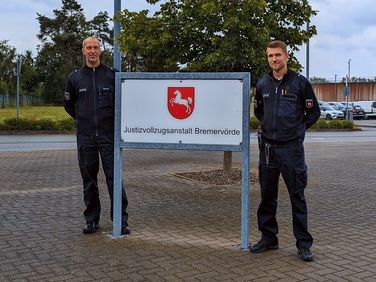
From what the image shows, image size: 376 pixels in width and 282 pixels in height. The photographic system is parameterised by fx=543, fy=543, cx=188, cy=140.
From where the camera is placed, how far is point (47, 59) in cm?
8156

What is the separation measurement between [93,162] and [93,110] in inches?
22.5

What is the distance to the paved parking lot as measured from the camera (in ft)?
15.0

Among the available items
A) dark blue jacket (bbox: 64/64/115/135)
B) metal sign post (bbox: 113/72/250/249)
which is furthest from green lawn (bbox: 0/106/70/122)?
metal sign post (bbox: 113/72/250/249)

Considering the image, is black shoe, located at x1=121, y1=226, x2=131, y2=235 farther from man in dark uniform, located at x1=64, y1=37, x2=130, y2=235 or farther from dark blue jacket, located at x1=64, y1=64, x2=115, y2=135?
dark blue jacket, located at x1=64, y1=64, x2=115, y2=135

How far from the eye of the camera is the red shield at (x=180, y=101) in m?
5.46

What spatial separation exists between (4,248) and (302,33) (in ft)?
21.1

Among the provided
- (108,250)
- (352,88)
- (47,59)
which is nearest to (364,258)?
(108,250)

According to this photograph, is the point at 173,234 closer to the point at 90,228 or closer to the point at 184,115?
the point at 90,228

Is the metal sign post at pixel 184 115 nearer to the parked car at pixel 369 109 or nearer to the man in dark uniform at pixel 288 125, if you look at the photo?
the man in dark uniform at pixel 288 125

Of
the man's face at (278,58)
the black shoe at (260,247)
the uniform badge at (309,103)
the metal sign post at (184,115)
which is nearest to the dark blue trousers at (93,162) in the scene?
the metal sign post at (184,115)

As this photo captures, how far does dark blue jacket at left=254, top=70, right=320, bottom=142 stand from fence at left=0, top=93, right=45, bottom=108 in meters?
61.2

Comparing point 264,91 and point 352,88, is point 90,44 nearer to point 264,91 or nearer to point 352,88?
point 264,91

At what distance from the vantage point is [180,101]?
5504 mm

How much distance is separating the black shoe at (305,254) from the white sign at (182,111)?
1.17 metres
